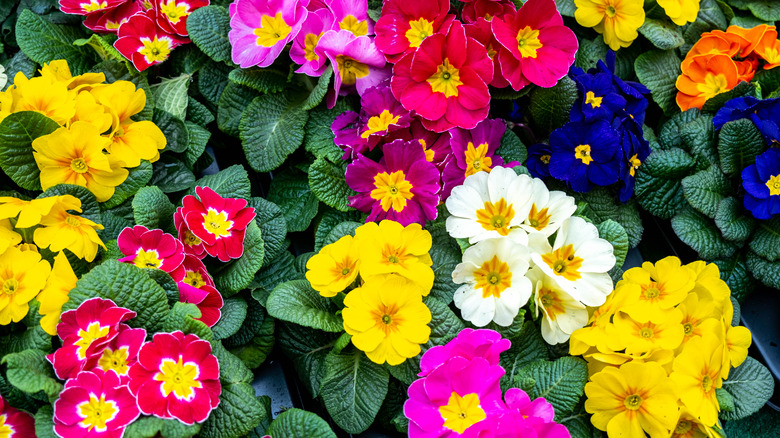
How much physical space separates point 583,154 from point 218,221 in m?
0.97

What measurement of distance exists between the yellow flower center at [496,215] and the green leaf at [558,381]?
33 cm

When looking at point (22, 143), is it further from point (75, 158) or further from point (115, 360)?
point (115, 360)

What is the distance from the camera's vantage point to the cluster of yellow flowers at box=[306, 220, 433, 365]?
1.51m

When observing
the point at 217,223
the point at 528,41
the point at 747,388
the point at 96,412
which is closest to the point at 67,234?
the point at 217,223

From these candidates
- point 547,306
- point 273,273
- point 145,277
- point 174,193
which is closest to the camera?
point 145,277

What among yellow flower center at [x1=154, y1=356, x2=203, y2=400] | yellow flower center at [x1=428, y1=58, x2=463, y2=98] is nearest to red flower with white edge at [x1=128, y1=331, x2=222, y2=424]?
yellow flower center at [x1=154, y1=356, x2=203, y2=400]

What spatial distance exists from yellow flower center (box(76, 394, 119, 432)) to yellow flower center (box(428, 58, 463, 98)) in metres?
1.07

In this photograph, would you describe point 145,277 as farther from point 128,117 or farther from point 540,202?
point 540,202

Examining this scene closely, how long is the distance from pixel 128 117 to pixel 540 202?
41.7 inches

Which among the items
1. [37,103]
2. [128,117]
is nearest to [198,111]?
[128,117]

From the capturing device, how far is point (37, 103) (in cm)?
A: 173

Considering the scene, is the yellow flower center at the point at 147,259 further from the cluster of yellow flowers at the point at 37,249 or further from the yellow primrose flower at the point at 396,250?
the yellow primrose flower at the point at 396,250

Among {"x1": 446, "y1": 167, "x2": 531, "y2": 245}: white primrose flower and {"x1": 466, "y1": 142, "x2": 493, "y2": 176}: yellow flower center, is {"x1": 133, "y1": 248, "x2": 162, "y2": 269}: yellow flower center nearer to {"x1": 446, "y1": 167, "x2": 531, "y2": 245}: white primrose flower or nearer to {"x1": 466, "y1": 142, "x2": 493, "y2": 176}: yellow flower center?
{"x1": 446, "y1": 167, "x2": 531, "y2": 245}: white primrose flower

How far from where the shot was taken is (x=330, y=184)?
6.11 ft
